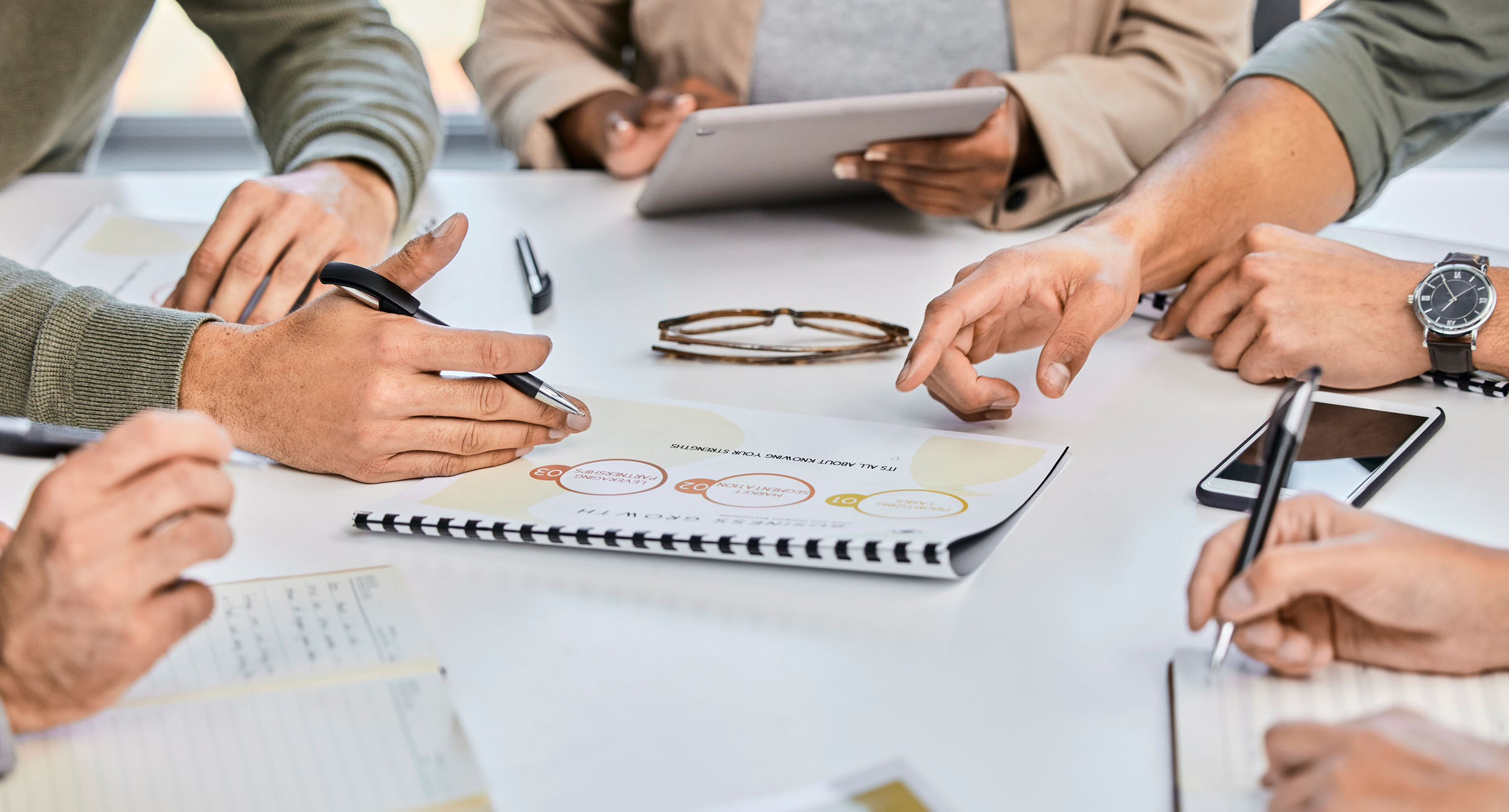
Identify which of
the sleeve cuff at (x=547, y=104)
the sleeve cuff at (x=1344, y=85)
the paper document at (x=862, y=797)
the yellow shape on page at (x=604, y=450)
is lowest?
the sleeve cuff at (x=547, y=104)

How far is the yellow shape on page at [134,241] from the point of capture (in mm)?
1139

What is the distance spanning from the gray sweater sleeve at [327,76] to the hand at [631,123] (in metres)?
0.19

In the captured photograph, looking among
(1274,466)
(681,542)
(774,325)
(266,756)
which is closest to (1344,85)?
(774,325)

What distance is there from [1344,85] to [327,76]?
3.67 ft

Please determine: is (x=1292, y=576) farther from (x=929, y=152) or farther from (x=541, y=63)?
(x=541, y=63)

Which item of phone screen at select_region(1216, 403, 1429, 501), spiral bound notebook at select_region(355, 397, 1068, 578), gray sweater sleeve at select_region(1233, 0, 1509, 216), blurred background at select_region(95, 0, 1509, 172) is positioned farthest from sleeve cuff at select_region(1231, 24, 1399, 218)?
blurred background at select_region(95, 0, 1509, 172)

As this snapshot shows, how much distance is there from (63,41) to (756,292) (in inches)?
36.2

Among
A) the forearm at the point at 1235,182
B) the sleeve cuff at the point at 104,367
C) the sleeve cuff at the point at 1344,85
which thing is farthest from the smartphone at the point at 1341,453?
the sleeve cuff at the point at 104,367

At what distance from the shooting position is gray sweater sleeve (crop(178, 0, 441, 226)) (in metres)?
1.25

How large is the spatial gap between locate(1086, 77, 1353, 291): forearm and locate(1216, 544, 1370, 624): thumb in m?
0.50

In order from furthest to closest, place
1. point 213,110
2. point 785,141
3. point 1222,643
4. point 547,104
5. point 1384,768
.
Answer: point 213,110
point 547,104
point 785,141
point 1222,643
point 1384,768

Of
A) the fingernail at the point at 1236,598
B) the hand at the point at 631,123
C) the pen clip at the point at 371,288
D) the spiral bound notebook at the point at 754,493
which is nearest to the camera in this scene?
the fingernail at the point at 1236,598

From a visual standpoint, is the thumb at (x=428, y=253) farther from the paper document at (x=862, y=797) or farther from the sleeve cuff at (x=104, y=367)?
the paper document at (x=862, y=797)

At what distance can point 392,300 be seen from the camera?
0.73m
